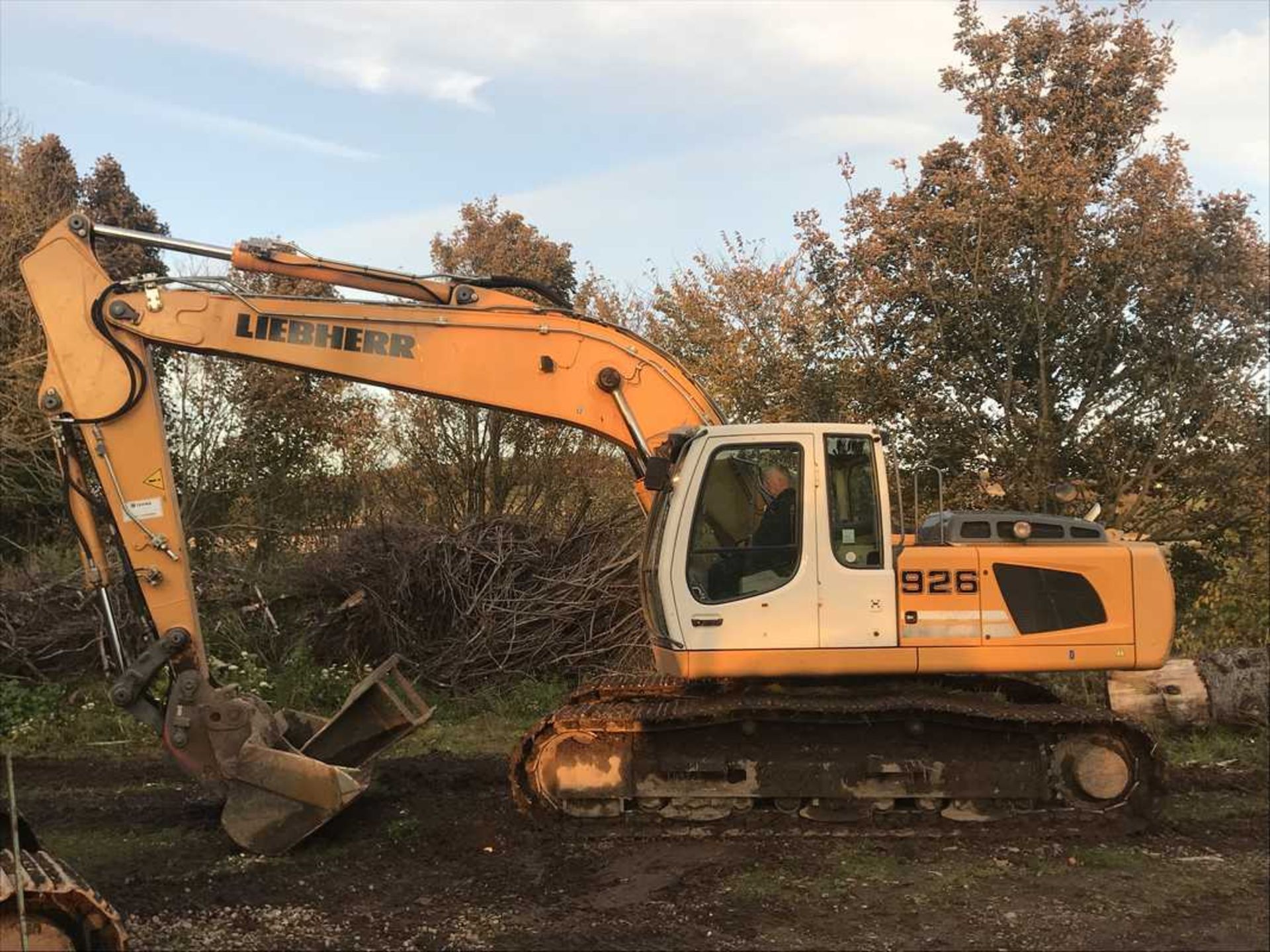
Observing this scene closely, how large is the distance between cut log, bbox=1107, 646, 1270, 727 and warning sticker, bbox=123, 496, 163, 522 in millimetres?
7289

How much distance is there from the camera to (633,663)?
12.3 metres

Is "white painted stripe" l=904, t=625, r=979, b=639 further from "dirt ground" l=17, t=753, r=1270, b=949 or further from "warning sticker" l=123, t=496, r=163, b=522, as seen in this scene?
"warning sticker" l=123, t=496, r=163, b=522

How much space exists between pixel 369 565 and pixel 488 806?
208 inches

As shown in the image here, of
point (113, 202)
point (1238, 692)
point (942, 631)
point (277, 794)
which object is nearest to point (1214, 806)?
point (1238, 692)

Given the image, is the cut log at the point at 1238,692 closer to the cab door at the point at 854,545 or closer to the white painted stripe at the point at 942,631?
the white painted stripe at the point at 942,631

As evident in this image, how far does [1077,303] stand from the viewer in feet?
43.0

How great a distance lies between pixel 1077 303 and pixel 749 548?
25.5ft

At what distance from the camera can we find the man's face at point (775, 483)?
7109 millimetres

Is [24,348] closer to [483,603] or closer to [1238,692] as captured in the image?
[483,603]

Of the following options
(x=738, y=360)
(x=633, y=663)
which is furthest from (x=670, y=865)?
(x=738, y=360)

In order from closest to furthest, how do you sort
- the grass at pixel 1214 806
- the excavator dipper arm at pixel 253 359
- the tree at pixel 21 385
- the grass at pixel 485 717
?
the excavator dipper arm at pixel 253 359 → the grass at pixel 1214 806 → the grass at pixel 485 717 → the tree at pixel 21 385

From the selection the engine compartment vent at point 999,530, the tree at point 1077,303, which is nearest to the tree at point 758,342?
the tree at point 1077,303

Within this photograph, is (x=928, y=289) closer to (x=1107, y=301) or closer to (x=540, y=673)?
(x=1107, y=301)

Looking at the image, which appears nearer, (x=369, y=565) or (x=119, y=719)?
(x=119, y=719)
